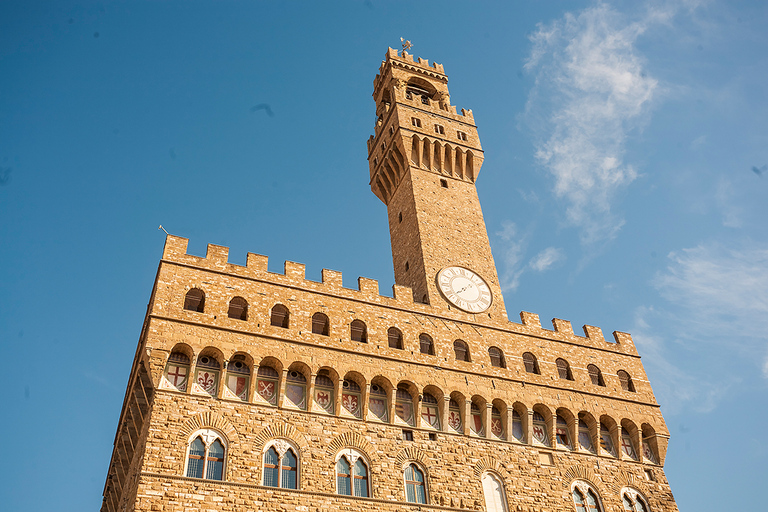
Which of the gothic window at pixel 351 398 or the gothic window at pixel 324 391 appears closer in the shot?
the gothic window at pixel 324 391

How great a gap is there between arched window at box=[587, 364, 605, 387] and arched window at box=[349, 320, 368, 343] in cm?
1014

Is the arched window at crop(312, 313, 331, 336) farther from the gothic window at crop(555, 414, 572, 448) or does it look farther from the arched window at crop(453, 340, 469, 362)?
the gothic window at crop(555, 414, 572, 448)

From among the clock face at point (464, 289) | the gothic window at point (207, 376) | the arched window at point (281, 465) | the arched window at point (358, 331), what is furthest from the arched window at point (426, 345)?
the gothic window at point (207, 376)

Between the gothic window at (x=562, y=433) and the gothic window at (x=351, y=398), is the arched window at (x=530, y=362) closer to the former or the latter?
the gothic window at (x=562, y=433)

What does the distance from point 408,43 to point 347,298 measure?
23.0 m

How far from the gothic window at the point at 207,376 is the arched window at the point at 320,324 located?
3950 mm

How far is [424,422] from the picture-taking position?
82.0 feet

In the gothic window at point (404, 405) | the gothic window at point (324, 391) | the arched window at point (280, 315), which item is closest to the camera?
the gothic window at point (324, 391)

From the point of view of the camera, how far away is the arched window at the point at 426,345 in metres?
26.7

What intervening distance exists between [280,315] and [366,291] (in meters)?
3.80

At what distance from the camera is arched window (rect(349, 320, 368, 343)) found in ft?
84.6

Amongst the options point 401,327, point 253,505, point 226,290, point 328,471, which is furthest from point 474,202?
point 253,505

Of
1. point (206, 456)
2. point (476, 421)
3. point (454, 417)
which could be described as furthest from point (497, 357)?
point (206, 456)

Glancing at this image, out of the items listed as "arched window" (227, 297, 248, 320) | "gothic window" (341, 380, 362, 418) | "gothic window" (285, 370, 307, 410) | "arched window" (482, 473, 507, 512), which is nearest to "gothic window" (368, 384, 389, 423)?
"gothic window" (341, 380, 362, 418)
